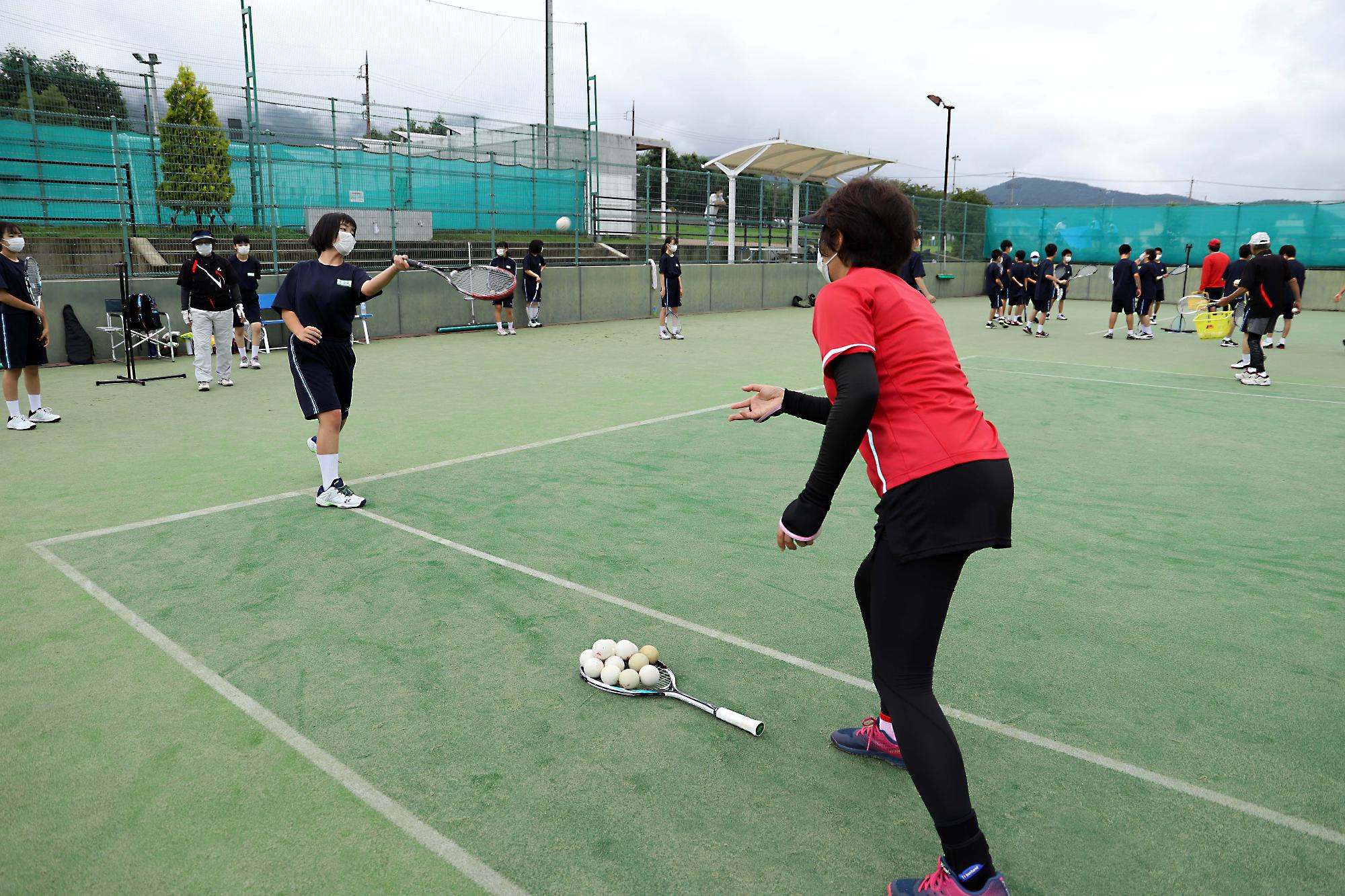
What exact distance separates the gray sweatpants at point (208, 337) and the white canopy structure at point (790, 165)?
1556cm

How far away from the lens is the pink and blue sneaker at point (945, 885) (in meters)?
2.51

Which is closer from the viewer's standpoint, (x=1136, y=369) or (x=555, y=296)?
(x=1136, y=369)

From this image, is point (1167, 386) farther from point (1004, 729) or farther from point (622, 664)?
point (622, 664)

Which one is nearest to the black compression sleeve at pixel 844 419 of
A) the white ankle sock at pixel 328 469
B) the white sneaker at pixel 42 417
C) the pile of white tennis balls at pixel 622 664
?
the pile of white tennis balls at pixel 622 664

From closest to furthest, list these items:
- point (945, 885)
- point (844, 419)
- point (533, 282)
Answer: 1. point (844, 419)
2. point (945, 885)
3. point (533, 282)

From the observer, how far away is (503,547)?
5.70m

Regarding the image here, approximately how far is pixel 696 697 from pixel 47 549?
14.2 feet

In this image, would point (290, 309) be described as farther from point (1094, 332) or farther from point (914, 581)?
point (1094, 332)

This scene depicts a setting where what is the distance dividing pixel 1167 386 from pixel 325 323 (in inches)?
442

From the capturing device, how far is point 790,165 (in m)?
27.6

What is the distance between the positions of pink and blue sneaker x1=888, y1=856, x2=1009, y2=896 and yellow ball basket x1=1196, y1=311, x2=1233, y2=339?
48.2ft

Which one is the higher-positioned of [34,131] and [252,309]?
[34,131]

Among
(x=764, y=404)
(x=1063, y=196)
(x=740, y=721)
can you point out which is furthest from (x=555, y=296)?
(x=1063, y=196)

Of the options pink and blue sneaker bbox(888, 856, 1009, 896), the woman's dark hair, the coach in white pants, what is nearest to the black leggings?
pink and blue sneaker bbox(888, 856, 1009, 896)
